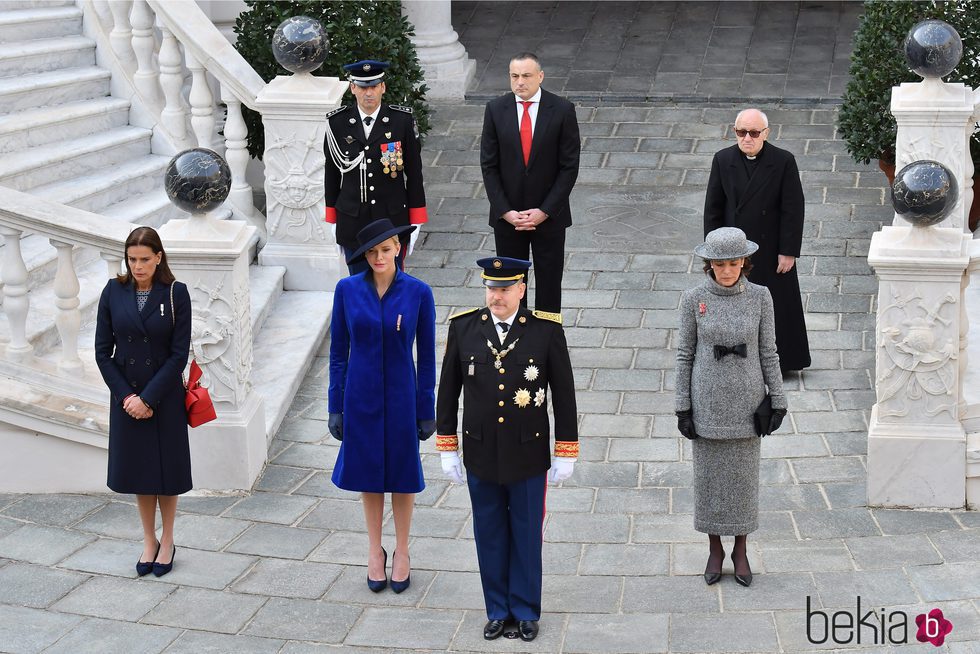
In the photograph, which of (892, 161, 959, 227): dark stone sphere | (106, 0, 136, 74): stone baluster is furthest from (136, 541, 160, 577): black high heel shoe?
(106, 0, 136, 74): stone baluster

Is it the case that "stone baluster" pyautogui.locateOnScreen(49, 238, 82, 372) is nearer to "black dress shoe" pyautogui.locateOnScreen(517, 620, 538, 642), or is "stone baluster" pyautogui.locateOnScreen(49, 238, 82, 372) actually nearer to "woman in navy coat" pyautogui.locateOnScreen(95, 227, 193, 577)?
"woman in navy coat" pyautogui.locateOnScreen(95, 227, 193, 577)

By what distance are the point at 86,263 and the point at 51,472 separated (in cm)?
179

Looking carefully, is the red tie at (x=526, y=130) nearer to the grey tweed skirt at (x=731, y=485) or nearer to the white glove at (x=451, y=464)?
the grey tweed skirt at (x=731, y=485)

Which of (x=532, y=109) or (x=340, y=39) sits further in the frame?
(x=340, y=39)

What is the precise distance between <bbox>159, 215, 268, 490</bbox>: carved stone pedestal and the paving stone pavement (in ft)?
0.55

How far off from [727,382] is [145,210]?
4626 millimetres

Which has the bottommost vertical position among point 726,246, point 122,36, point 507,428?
point 507,428

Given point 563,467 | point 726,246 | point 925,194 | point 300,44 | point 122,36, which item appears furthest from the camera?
point 122,36

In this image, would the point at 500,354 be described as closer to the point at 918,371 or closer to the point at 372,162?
the point at 918,371

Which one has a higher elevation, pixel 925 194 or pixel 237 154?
pixel 925 194

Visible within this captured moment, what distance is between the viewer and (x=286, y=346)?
9.32 meters

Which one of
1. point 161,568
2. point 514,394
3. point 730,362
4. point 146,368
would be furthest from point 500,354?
point 161,568

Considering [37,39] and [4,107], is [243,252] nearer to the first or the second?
[4,107]

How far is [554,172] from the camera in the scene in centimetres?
880
